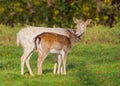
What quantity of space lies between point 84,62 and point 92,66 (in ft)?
4.04

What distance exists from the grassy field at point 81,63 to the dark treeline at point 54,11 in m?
4.19

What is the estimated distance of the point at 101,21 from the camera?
101 ft

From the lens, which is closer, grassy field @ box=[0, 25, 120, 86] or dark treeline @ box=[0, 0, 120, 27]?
grassy field @ box=[0, 25, 120, 86]

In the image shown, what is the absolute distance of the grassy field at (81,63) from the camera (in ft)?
41.1

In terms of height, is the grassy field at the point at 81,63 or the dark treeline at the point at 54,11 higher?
the dark treeline at the point at 54,11

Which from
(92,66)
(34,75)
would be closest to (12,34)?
(92,66)

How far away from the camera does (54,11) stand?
30.4 m

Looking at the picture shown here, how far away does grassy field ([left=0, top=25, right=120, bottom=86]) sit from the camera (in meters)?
12.5

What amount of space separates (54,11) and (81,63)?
45.9 ft

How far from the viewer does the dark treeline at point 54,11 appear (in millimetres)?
30375

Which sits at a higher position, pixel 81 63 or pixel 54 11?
pixel 54 11

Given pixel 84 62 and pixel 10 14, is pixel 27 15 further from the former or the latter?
pixel 84 62

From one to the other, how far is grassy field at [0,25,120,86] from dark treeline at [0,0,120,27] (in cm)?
419

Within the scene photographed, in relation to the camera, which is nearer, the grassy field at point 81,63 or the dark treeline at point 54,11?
the grassy field at point 81,63
